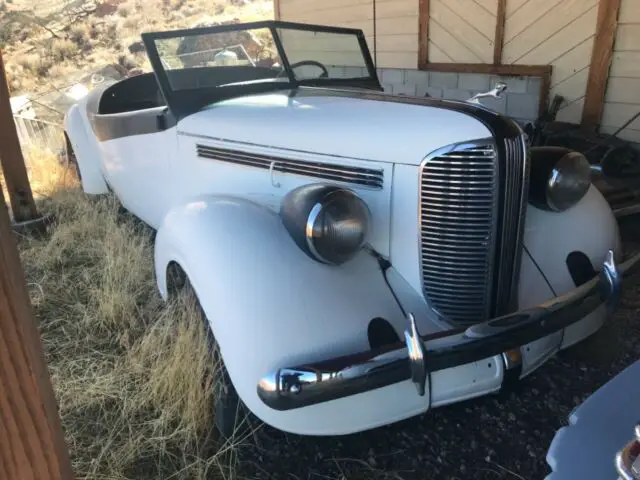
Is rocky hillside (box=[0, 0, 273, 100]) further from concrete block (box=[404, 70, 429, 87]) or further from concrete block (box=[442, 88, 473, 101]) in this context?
concrete block (box=[442, 88, 473, 101])

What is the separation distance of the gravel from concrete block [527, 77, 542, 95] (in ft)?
12.3

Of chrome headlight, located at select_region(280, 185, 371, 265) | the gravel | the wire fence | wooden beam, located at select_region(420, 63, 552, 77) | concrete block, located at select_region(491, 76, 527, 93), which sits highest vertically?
chrome headlight, located at select_region(280, 185, 371, 265)

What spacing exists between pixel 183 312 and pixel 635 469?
1995mm

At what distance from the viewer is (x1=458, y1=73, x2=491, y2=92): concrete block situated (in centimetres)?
621

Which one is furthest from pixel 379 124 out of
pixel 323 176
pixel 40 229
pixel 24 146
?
pixel 24 146

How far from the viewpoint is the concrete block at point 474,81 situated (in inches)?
245

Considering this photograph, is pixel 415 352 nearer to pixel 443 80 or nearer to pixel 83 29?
pixel 443 80

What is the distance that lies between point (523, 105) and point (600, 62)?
925 mm

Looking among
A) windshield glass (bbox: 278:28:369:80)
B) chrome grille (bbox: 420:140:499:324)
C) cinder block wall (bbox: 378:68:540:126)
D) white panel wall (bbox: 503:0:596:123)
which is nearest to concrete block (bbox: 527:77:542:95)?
cinder block wall (bbox: 378:68:540:126)

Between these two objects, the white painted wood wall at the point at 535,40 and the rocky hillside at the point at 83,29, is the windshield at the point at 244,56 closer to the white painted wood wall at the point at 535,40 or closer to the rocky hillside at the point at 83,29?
the white painted wood wall at the point at 535,40

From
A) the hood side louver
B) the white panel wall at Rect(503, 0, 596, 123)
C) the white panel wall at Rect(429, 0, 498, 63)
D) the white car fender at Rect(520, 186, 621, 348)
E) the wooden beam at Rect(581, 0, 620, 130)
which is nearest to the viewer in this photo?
the hood side louver

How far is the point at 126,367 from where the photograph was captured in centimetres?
281

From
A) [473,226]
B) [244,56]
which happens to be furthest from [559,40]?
[473,226]

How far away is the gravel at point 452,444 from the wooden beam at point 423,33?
4976 millimetres
